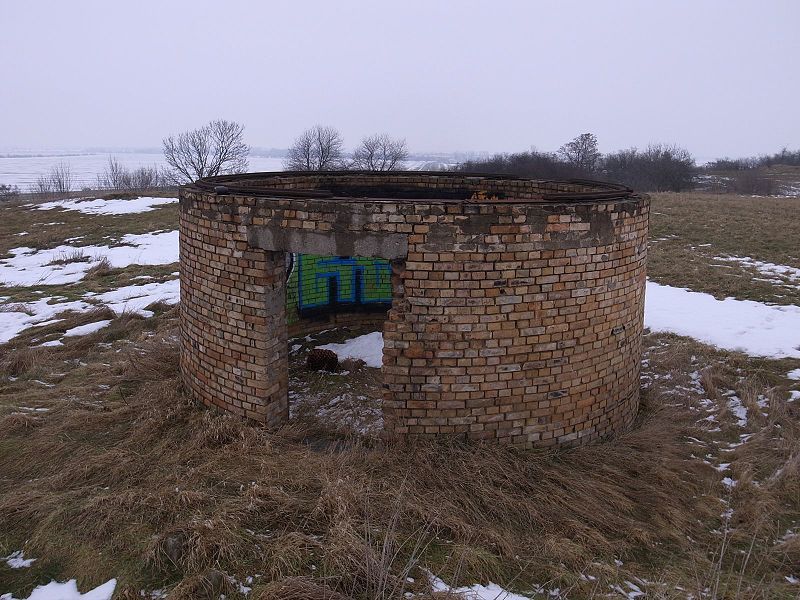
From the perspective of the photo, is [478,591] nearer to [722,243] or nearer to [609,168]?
[722,243]

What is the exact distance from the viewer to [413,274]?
478 centimetres

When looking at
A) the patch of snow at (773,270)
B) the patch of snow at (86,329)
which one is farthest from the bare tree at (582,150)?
the patch of snow at (86,329)

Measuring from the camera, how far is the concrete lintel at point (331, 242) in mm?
4762

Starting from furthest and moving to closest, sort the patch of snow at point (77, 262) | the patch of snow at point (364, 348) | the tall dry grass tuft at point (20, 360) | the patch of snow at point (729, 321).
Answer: the patch of snow at point (77, 262)
the patch of snow at point (729, 321)
the patch of snow at point (364, 348)
the tall dry grass tuft at point (20, 360)

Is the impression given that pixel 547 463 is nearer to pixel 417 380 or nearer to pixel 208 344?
pixel 417 380

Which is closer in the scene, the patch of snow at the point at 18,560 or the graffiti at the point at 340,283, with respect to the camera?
the patch of snow at the point at 18,560

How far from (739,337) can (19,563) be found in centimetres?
958

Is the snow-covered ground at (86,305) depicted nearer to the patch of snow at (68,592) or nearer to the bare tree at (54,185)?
the patch of snow at (68,592)

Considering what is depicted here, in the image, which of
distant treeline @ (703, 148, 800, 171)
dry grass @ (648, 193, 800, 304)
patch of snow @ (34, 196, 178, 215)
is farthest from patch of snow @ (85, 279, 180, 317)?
distant treeline @ (703, 148, 800, 171)

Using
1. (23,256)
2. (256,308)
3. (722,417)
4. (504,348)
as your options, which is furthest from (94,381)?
(23,256)

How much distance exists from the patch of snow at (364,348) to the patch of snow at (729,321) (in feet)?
15.8

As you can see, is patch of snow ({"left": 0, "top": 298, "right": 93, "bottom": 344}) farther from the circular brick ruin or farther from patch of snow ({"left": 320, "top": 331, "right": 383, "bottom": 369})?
the circular brick ruin

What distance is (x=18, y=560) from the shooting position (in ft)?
12.1

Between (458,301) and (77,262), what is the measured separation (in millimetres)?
14178
